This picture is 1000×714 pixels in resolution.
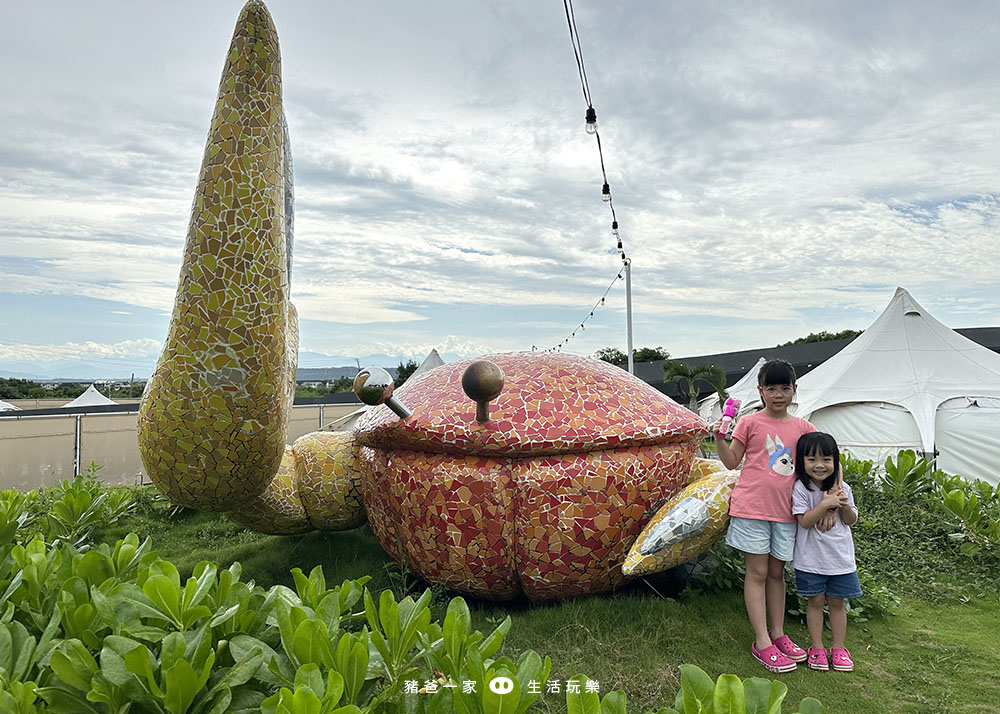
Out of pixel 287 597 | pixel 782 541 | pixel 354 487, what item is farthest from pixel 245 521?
pixel 782 541

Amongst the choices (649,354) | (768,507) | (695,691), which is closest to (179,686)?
(695,691)

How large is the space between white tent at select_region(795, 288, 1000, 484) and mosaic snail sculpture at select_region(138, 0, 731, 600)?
6.46 metres

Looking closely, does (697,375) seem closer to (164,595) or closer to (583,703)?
(164,595)

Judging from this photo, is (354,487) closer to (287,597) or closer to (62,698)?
(287,597)

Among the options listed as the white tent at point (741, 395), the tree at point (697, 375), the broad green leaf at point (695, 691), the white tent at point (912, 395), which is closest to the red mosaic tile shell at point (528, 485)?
the broad green leaf at point (695, 691)

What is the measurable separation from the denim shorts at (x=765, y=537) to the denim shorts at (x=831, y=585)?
119 mm

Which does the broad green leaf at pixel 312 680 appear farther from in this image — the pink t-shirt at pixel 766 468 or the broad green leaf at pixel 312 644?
the pink t-shirt at pixel 766 468

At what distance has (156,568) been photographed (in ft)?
5.87

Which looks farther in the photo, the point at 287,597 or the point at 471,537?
the point at 471,537

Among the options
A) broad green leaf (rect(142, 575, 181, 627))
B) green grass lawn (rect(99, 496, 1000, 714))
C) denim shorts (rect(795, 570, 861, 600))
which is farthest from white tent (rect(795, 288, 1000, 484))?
broad green leaf (rect(142, 575, 181, 627))

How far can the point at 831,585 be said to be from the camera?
292cm

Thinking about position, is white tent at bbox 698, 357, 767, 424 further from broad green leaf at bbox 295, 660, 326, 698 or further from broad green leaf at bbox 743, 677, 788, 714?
broad green leaf at bbox 295, 660, 326, 698

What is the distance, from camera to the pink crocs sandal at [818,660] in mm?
2846

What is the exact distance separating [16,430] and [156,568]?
682 cm
